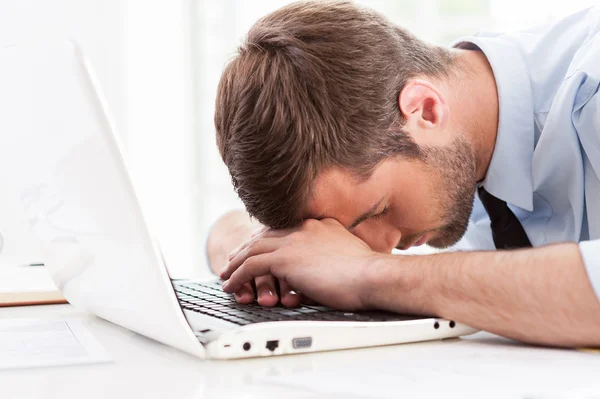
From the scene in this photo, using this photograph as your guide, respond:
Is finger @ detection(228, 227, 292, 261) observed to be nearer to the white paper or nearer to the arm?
the arm

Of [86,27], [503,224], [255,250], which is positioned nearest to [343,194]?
[255,250]

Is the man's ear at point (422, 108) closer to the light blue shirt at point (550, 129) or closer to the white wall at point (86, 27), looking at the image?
the light blue shirt at point (550, 129)

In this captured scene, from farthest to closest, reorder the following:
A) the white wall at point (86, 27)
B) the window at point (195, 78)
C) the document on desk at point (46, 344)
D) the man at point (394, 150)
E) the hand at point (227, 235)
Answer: the window at point (195, 78) < the white wall at point (86, 27) < the hand at point (227, 235) < the man at point (394, 150) < the document on desk at point (46, 344)

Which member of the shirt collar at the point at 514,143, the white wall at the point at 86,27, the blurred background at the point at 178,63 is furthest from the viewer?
the blurred background at the point at 178,63

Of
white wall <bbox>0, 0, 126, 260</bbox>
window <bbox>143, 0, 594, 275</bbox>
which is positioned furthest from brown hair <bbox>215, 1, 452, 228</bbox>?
window <bbox>143, 0, 594, 275</bbox>

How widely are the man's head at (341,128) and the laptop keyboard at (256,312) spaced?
0.18m

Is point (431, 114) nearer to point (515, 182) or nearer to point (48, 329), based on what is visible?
point (515, 182)

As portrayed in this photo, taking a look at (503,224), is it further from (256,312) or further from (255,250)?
(256,312)

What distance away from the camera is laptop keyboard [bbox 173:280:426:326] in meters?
0.72

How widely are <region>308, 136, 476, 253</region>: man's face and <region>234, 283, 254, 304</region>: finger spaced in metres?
0.16

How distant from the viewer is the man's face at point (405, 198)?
1.05 metres

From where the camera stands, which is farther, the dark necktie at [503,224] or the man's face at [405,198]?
the dark necktie at [503,224]

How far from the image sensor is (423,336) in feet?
2.37

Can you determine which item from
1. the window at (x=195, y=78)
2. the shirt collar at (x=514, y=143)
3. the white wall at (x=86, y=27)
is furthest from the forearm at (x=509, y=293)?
the window at (x=195, y=78)
